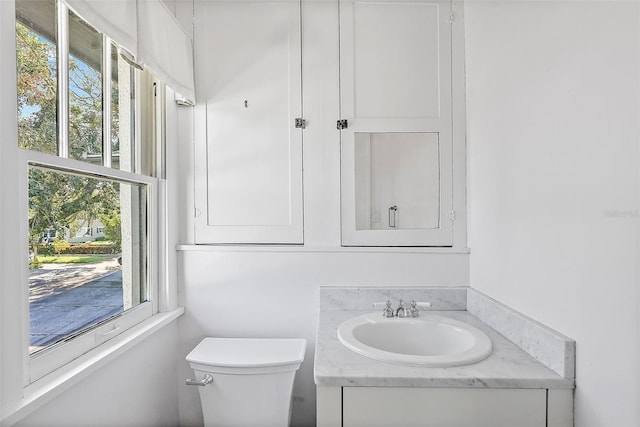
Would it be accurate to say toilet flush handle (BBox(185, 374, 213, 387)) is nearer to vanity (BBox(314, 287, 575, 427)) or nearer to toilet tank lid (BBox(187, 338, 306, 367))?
toilet tank lid (BBox(187, 338, 306, 367))

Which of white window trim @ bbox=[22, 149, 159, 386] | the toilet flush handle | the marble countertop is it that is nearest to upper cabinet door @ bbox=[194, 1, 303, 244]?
white window trim @ bbox=[22, 149, 159, 386]

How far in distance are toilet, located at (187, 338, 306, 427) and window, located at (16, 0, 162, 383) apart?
39 centimetres

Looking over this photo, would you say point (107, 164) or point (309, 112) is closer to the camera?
point (107, 164)

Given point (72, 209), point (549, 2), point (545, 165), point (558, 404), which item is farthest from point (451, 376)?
point (72, 209)

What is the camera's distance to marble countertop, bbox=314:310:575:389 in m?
0.92

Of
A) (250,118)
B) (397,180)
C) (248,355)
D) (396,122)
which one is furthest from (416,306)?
(250,118)

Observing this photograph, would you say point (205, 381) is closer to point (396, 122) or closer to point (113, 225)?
point (113, 225)

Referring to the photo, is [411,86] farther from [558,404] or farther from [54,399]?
[54,399]

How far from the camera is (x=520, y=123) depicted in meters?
1.13

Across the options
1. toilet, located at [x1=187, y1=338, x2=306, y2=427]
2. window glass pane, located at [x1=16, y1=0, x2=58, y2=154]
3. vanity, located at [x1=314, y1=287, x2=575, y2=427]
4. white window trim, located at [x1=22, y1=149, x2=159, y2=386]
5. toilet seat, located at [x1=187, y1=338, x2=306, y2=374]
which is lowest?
toilet, located at [x1=187, y1=338, x2=306, y2=427]

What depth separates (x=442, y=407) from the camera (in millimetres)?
942

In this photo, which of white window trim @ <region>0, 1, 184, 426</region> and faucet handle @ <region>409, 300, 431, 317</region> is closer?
white window trim @ <region>0, 1, 184, 426</region>

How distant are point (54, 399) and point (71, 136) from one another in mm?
773

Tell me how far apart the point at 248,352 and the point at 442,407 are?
0.78 metres
